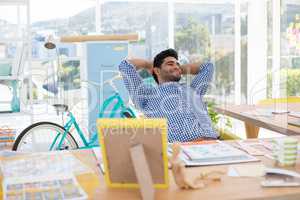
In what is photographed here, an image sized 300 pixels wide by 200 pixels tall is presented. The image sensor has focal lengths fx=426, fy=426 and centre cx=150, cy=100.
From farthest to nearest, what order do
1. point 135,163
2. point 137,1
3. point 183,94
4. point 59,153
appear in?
point 137,1, point 183,94, point 59,153, point 135,163

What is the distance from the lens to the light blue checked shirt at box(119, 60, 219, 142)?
8.68 feet

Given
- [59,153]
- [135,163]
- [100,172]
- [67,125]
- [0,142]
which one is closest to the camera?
[135,163]

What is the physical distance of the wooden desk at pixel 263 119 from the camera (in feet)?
7.88

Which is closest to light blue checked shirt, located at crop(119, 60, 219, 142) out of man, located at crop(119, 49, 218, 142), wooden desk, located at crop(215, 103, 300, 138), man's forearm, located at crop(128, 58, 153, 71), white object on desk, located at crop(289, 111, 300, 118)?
man, located at crop(119, 49, 218, 142)

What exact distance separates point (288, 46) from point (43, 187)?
18.7ft

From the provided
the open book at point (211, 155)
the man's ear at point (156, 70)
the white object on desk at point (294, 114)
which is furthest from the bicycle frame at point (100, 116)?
the open book at point (211, 155)

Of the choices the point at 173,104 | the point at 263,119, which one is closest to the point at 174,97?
the point at 173,104

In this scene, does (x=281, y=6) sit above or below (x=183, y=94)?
above

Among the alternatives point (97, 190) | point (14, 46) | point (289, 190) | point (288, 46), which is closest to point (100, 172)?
point (97, 190)

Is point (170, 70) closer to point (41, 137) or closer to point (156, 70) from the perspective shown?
point (156, 70)

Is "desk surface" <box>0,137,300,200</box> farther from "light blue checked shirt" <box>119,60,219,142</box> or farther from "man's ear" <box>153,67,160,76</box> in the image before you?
"man's ear" <box>153,67,160,76</box>

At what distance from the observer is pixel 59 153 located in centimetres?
180

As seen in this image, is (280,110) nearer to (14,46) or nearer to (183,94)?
(183,94)

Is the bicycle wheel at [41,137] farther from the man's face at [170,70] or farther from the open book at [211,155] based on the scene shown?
the open book at [211,155]
